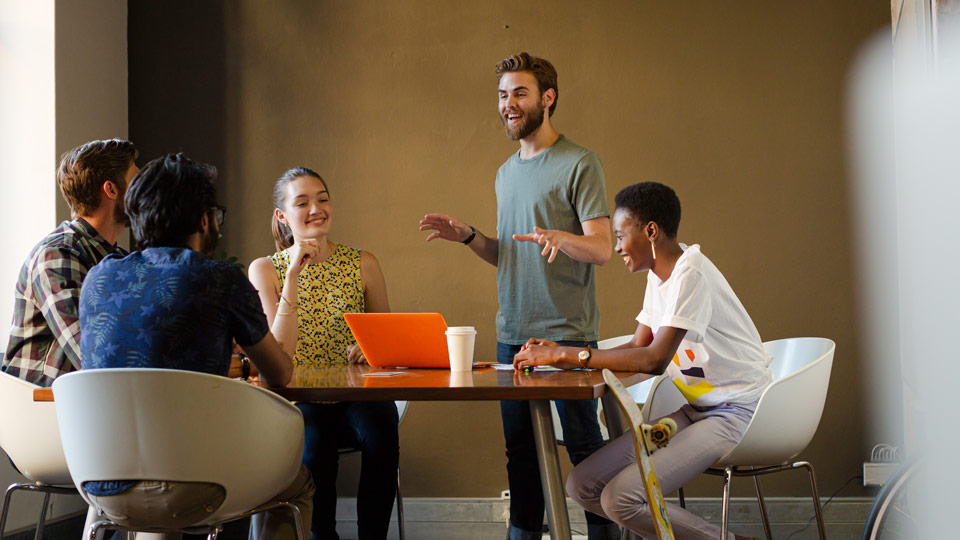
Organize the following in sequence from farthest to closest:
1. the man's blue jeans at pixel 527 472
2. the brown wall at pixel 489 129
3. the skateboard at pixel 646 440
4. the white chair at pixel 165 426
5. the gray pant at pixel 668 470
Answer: the brown wall at pixel 489 129, the man's blue jeans at pixel 527 472, the gray pant at pixel 668 470, the skateboard at pixel 646 440, the white chair at pixel 165 426

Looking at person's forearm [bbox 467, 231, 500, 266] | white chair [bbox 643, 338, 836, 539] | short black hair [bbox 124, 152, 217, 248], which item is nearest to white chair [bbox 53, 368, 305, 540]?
short black hair [bbox 124, 152, 217, 248]

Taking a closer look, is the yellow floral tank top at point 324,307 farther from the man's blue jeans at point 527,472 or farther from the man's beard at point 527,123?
the man's beard at point 527,123

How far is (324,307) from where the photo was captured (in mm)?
2559

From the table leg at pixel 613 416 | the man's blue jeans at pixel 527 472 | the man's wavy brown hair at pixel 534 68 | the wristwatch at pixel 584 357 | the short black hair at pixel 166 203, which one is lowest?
the man's blue jeans at pixel 527 472

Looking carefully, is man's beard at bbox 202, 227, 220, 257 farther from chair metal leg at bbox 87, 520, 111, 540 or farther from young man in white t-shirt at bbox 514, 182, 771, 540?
young man in white t-shirt at bbox 514, 182, 771, 540

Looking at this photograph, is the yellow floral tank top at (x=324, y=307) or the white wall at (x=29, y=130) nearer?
the yellow floral tank top at (x=324, y=307)

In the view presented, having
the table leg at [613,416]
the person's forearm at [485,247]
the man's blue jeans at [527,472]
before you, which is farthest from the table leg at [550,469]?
the person's forearm at [485,247]

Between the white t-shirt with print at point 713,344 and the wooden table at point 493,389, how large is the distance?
0.74 ft

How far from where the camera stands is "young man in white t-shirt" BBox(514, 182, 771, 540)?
6.49 ft

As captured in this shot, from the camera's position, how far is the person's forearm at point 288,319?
211 centimetres

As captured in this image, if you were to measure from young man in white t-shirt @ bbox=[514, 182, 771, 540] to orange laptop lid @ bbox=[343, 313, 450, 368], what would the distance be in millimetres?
231

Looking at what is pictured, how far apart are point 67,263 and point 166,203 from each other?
1.98 ft

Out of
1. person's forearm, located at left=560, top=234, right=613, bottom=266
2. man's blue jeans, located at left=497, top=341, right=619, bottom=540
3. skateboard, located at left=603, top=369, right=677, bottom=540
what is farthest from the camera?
man's blue jeans, located at left=497, top=341, right=619, bottom=540

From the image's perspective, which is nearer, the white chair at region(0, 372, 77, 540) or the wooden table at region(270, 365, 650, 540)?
the wooden table at region(270, 365, 650, 540)
